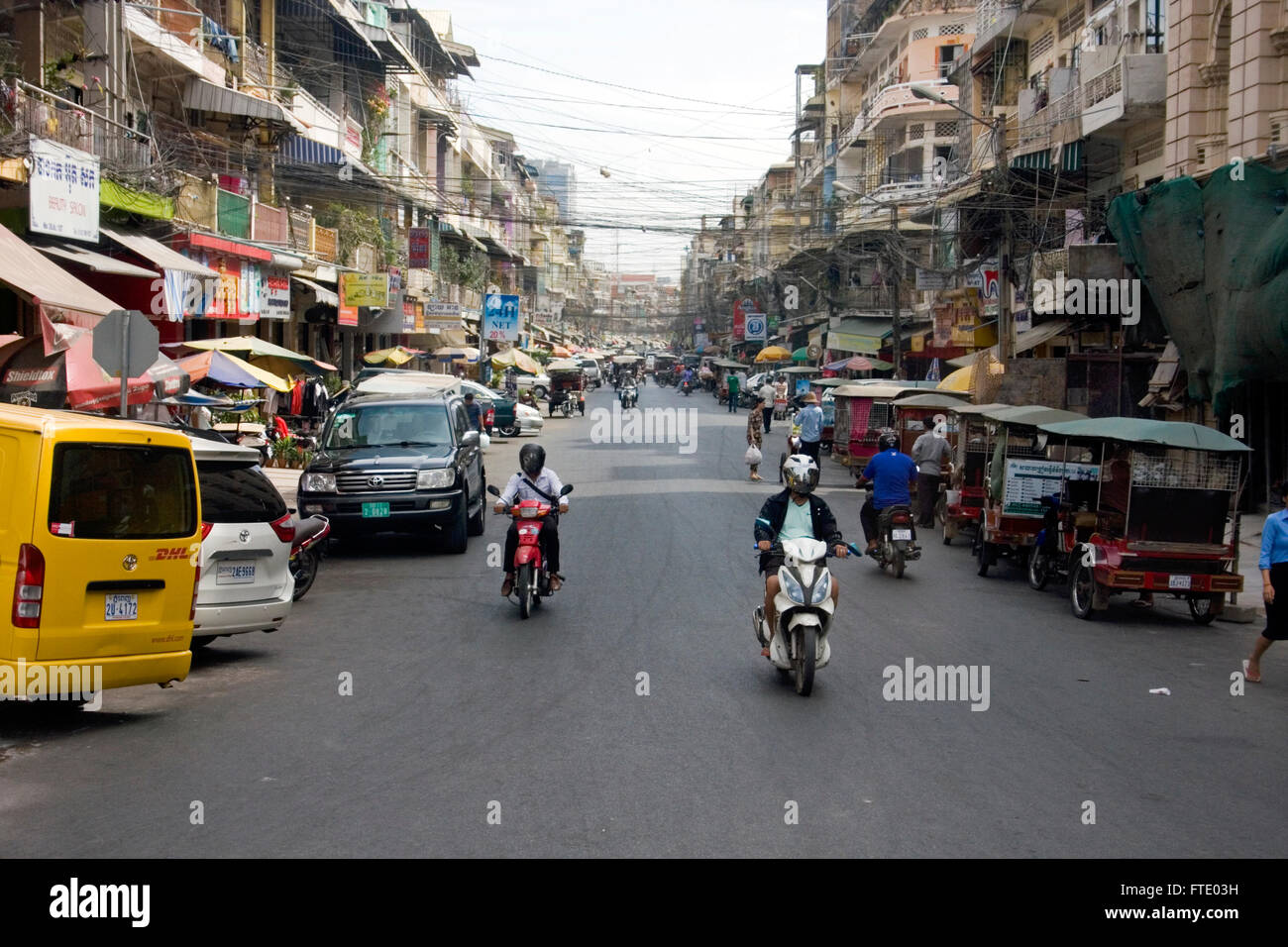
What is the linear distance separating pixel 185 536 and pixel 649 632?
453 cm

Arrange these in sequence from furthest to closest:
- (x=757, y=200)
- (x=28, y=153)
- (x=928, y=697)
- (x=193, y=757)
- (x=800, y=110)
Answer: (x=757, y=200) → (x=800, y=110) → (x=28, y=153) → (x=928, y=697) → (x=193, y=757)

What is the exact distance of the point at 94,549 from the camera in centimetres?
816

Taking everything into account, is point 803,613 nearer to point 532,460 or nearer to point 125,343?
point 532,460

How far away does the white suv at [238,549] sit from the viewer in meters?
10.6

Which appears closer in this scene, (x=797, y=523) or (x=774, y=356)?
(x=797, y=523)

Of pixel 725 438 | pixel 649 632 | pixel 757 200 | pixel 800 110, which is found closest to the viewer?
pixel 649 632

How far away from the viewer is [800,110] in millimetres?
86000

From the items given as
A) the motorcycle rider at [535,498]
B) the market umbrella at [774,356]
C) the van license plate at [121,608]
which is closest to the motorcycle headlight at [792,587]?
the motorcycle rider at [535,498]

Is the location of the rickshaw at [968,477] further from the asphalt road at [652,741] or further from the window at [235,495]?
the window at [235,495]

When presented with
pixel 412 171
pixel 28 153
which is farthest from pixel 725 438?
pixel 28 153

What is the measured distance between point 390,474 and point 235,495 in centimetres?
585

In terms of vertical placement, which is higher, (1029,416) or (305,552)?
(1029,416)

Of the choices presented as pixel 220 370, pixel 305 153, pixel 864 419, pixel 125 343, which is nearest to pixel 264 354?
pixel 220 370

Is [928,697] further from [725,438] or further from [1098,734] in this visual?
[725,438]
